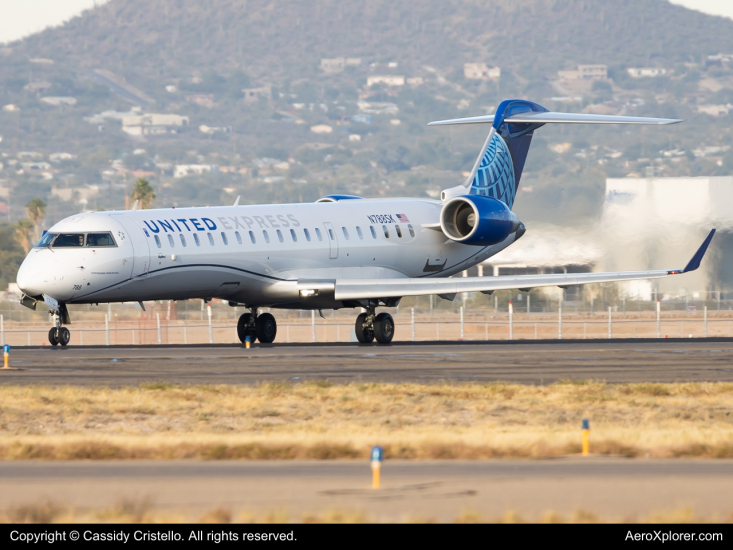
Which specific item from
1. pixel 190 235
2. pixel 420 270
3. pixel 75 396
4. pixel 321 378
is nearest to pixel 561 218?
pixel 420 270

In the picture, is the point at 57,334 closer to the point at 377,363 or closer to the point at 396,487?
the point at 377,363

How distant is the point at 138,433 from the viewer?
18094 mm

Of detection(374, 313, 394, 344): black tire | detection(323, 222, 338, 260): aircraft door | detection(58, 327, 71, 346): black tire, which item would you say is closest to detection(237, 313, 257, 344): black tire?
detection(323, 222, 338, 260): aircraft door

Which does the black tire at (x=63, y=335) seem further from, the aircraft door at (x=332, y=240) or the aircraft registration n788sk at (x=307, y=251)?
the aircraft door at (x=332, y=240)

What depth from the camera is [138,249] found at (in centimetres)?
3100

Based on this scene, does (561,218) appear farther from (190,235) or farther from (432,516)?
(432,516)

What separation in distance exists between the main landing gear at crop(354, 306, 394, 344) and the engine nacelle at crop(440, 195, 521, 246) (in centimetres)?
399

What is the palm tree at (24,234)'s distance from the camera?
11925 centimetres

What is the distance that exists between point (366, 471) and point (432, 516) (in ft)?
8.68

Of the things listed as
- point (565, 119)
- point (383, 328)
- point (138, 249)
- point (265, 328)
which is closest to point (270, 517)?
point (138, 249)

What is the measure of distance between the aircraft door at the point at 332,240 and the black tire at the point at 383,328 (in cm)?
213

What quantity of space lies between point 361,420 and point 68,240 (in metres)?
14.3

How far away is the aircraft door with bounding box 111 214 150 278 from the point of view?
1218 inches

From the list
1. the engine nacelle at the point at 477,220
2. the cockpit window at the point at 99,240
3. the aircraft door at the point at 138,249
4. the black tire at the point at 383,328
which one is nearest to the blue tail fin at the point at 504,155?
the engine nacelle at the point at 477,220
